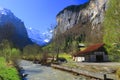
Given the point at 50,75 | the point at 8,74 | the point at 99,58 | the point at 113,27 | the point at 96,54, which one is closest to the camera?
the point at 113,27

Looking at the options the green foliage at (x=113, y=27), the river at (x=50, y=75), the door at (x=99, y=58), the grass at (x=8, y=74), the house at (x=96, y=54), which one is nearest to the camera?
the green foliage at (x=113, y=27)

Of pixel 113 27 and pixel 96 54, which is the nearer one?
pixel 113 27

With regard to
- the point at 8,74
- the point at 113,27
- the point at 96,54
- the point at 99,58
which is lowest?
the point at 8,74

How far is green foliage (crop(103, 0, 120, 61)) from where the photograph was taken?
39.7 meters

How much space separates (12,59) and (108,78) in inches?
1609

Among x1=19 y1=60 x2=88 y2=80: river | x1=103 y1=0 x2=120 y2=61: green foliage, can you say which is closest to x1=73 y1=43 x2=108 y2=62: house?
x1=19 y1=60 x2=88 y2=80: river

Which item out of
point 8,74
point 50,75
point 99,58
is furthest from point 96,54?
point 8,74

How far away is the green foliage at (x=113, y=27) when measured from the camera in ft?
130

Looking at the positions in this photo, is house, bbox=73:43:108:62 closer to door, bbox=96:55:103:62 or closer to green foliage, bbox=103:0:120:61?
A: door, bbox=96:55:103:62

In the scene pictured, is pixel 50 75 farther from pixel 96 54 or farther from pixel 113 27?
pixel 96 54

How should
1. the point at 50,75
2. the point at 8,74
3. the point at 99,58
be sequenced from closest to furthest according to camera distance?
the point at 8,74 → the point at 50,75 → the point at 99,58

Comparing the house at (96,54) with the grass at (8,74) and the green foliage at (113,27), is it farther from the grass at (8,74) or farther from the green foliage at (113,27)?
the green foliage at (113,27)

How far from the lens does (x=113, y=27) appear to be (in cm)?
4006

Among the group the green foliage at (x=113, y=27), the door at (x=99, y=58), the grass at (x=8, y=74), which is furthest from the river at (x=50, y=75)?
→ the door at (x=99, y=58)
